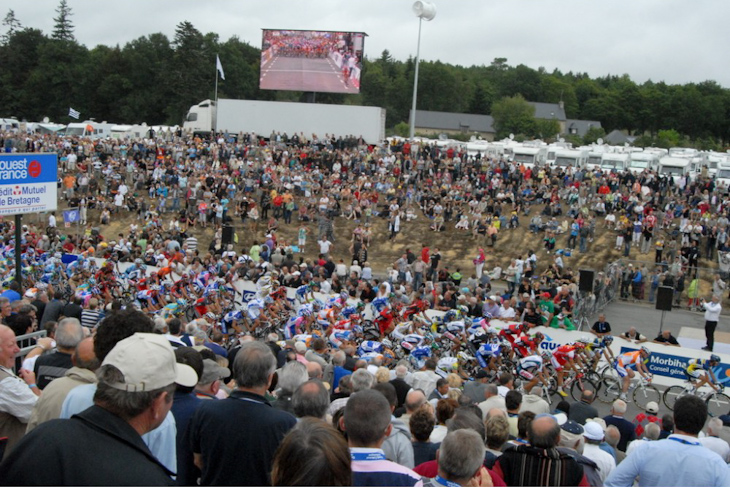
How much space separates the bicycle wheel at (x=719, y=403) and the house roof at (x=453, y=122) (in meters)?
90.3

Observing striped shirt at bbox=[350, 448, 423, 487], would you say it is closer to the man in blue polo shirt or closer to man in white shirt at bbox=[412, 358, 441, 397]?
the man in blue polo shirt

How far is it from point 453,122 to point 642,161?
2539 inches

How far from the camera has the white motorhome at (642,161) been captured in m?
39.2

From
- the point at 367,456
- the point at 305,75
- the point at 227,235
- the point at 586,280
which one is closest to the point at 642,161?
the point at 305,75

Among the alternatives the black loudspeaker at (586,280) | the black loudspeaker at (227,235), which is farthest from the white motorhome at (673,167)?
the black loudspeaker at (227,235)

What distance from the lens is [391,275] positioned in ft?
73.2

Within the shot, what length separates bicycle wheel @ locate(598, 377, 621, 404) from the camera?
13406 mm

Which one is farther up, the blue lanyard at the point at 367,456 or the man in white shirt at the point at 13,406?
the blue lanyard at the point at 367,456

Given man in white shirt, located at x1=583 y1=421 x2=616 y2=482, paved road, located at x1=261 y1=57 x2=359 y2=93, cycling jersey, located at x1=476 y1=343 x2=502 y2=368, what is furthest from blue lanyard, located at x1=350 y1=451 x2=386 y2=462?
paved road, located at x1=261 y1=57 x2=359 y2=93

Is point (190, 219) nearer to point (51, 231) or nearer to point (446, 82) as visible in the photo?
point (51, 231)

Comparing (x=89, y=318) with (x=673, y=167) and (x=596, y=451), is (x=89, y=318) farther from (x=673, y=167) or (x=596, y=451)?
(x=673, y=167)

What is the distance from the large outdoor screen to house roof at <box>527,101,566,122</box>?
7188 cm

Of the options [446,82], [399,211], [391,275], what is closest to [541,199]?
[399,211]

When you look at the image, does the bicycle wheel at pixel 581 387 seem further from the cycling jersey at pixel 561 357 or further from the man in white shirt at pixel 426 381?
the man in white shirt at pixel 426 381
